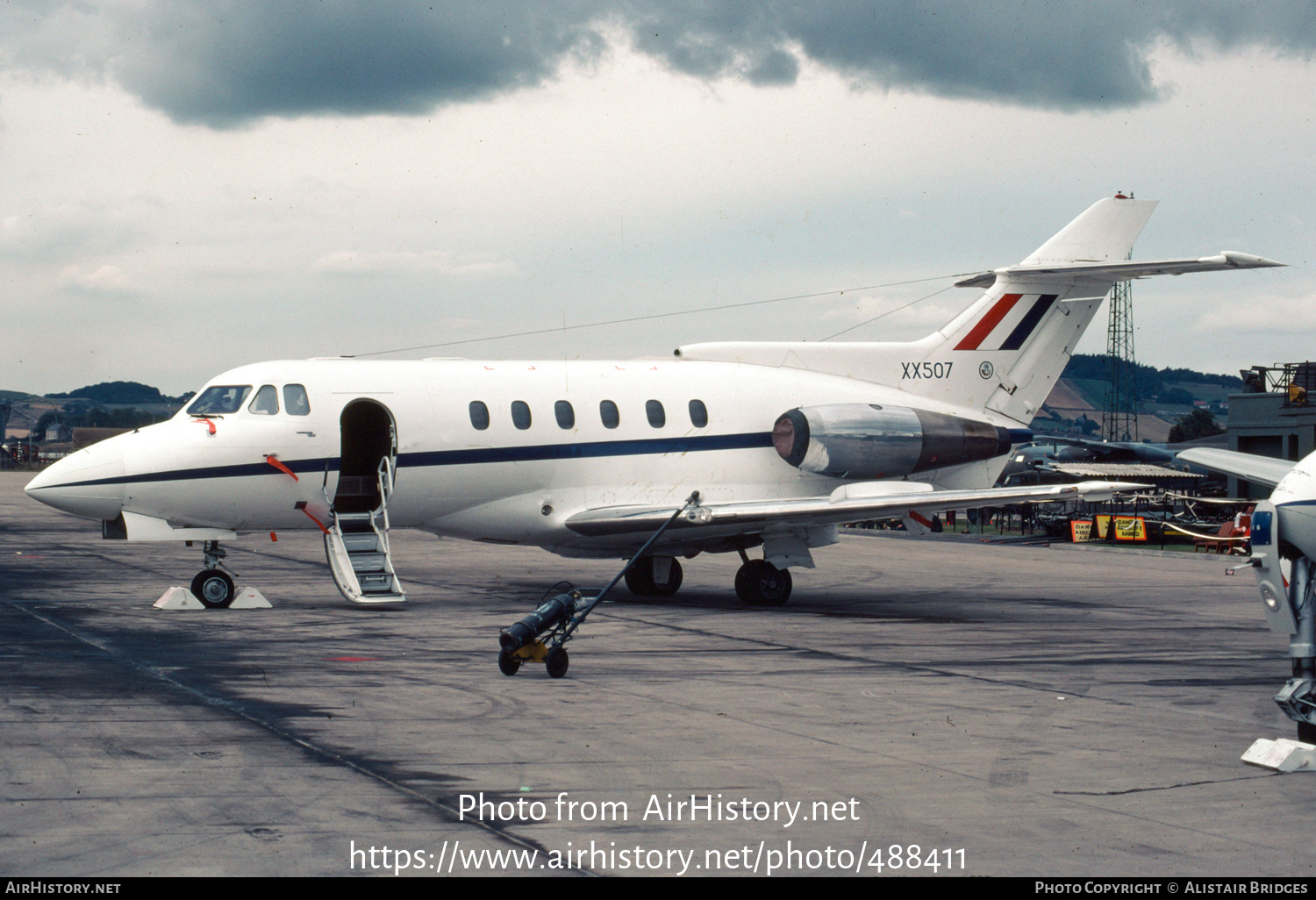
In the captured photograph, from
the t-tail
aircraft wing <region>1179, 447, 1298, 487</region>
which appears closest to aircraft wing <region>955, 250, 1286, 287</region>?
the t-tail

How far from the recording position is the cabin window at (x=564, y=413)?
20656mm

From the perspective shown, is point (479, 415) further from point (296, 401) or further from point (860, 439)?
point (860, 439)

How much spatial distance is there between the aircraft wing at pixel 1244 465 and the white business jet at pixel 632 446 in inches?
275

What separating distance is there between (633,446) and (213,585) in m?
6.64

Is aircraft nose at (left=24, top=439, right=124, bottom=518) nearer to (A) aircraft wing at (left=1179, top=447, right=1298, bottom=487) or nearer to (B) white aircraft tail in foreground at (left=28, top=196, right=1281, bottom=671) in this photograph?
(B) white aircraft tail in foreground at (left=28, top=196, right=1281, bottom=671)

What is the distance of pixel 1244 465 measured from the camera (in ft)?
34.1

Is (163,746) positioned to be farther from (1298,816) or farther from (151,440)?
(151,440)

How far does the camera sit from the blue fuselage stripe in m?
18.1

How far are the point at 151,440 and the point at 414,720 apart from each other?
9.43 m

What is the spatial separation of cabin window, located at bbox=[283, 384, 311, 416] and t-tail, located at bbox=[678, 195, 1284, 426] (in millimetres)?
7110

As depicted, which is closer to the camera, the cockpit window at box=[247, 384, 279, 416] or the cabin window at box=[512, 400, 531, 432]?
the cockpit window at box=[247, 384, 279, 416]

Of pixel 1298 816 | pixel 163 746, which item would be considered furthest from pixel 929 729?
pixel 163 746

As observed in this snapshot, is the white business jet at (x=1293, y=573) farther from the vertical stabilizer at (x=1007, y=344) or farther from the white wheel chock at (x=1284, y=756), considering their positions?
the vertical stabilizer at (x=1007, y=344)

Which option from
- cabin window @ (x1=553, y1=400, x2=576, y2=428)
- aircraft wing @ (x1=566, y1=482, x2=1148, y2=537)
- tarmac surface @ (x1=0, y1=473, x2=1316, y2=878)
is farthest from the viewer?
cabin window @ (x1=553, y1=400, x2=576, y2=428)
